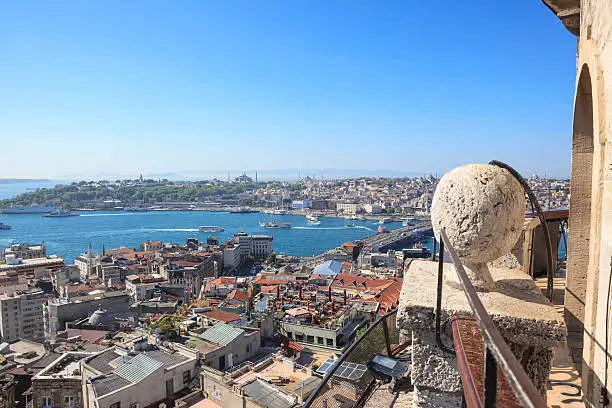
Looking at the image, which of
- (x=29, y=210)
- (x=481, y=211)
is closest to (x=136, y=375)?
(x=481, y=211)

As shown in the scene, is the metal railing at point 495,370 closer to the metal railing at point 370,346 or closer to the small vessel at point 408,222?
the metal railing at point 370,346

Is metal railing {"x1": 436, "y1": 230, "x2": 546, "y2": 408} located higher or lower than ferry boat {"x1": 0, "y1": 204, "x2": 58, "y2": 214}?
higher

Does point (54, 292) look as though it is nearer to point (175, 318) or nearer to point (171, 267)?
point (171, 267)

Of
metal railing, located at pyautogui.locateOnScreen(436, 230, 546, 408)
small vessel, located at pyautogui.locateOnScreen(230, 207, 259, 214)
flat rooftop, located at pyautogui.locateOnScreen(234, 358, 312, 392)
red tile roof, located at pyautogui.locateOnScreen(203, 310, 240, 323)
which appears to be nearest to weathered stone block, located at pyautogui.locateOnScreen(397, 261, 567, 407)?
metal railing, located at pyautogui.locateOnScreen(436, 230, 546, 408)

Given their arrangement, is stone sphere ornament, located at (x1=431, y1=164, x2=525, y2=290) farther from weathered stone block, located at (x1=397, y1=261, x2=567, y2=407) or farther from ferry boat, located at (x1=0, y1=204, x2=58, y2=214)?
ferry boat, located at (x1=0, y1=204, x2=58, y2=214)

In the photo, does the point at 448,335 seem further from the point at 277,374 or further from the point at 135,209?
the point at 135,209

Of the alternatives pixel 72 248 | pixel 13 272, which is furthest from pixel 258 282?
pixel 72 248

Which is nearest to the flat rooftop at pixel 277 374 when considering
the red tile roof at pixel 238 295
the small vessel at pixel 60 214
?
the red tile roof at pixel 238 295
